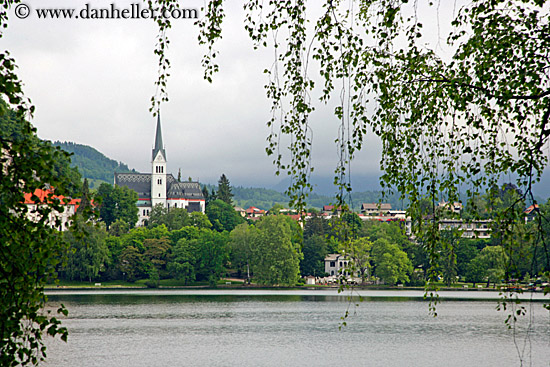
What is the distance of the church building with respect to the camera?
136 m

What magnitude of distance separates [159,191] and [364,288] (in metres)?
66.9

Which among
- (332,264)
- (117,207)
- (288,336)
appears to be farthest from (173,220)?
(288,336)

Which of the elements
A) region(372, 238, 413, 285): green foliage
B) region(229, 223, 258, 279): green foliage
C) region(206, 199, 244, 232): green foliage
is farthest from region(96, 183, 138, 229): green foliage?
region(372, 238, 413, 285): green foliage

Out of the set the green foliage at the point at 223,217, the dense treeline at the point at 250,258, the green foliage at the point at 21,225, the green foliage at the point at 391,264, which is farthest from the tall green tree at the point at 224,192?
the green foliage at the point at 21,225

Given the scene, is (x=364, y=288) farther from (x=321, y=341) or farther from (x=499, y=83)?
(x=499, y=83)

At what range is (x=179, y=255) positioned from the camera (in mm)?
80562

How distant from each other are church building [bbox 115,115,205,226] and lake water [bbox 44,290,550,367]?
78065 mm

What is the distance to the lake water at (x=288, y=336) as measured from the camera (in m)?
26.8

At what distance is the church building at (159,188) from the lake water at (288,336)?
78065 millimetres

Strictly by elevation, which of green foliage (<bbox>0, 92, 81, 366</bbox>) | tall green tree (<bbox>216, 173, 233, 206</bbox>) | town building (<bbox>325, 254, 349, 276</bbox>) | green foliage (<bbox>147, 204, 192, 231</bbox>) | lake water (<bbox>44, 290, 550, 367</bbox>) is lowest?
lake water (<bbox>44, 290, 550, 367</bbox>)

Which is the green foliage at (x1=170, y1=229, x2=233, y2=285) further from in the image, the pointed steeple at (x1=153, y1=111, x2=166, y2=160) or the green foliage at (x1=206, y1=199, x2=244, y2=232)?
the pointed steeple at (x1=153, y1=111, x2=166, y2=160)

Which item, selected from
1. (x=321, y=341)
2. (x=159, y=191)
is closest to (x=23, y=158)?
(x=321, y=341)

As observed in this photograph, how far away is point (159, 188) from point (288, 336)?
351ft

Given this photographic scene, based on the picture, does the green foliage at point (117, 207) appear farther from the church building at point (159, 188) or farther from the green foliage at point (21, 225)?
the green foliage at point (21, 225)
